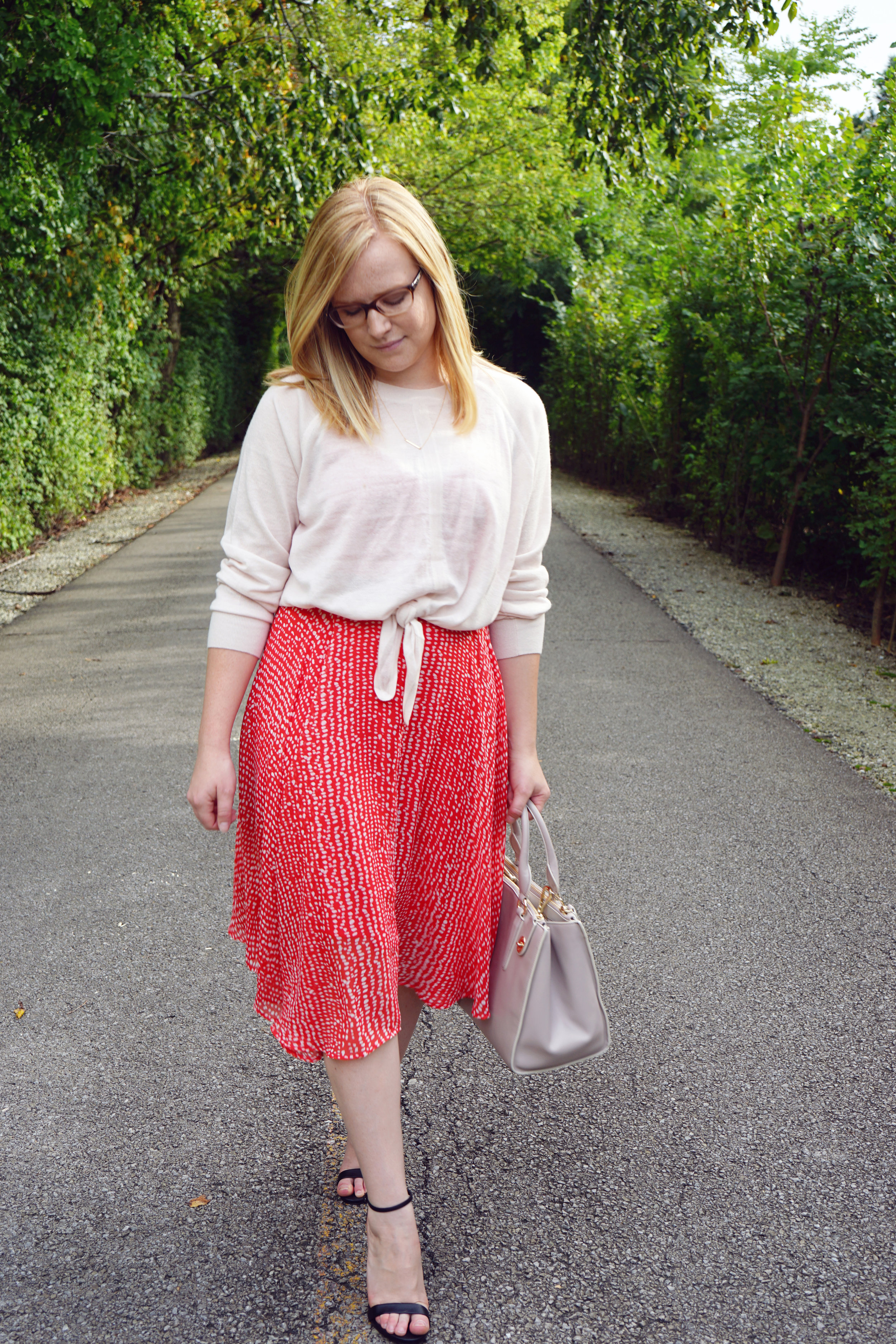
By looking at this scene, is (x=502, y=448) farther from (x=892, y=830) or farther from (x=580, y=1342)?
(x=892, y=830)

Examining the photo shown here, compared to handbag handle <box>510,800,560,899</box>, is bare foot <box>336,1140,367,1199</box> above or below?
below

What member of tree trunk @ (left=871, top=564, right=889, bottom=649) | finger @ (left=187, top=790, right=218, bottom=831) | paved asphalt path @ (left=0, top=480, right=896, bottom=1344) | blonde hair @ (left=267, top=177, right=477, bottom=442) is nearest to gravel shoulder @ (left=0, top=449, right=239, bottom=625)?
paved asphalt path @ (left=0, top=480, right=896, bottom=1344)

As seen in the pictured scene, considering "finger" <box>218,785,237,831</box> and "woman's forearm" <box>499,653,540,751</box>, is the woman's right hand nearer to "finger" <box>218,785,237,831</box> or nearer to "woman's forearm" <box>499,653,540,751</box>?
"finger" <box>218,785,237,831</box>

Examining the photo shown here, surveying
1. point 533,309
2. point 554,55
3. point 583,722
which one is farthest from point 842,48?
point 583,722

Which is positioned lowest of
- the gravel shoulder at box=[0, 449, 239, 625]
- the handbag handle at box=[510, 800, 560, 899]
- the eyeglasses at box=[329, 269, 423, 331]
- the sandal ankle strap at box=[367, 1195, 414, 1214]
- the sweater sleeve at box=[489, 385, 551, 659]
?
the gravel shoulder at box=[0, 449, 239, 625]

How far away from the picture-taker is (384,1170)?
6.32 ft

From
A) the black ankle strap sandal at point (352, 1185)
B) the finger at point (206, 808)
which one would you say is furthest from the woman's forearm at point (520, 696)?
the black ankle strap sandal at point (352, 1185)

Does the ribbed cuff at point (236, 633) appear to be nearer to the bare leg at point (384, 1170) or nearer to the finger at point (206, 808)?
the finger at point (206, 808)

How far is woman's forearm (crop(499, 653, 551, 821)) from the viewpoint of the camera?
7.19 ft

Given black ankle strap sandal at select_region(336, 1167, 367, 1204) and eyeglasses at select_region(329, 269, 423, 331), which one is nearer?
eyeglasses at select_region(329, 269, 423, 331)

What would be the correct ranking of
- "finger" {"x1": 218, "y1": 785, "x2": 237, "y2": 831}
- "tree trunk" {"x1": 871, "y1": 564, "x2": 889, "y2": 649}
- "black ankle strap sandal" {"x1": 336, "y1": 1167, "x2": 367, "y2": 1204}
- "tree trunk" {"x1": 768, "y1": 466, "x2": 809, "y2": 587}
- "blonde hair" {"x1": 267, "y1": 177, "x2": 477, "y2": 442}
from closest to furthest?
"blonde hair" {"x1": 267, "y1": 177, "x2": 477, "y2": 442}, "finger" {"x1": 218, "y1": 785, "x2": 237, "y2": 831}, "black ankle strap sandal" {"x1": 336, "y1": 1167, "x2": 367, "y2": 1204}, "tree trunk" {"x1": 871, "y1": 564, "x2": 889, "y2": 649}, "tree trunk" {"x1": 768, "y1": 466, "x2": 809, "y2": 587}

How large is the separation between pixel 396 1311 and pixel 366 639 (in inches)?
46.6

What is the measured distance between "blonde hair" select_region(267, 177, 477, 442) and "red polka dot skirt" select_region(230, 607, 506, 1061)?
1.22 feet

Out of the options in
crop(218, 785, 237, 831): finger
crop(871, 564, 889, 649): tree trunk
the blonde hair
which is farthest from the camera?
crop(871, 564, 889, 649): tree trunk
